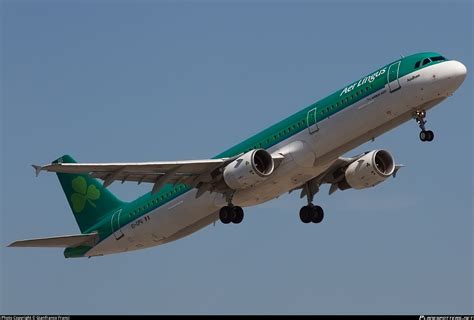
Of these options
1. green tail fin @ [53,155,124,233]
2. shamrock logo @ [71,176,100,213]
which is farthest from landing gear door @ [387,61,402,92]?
shamrock logo @ [71,176,100,213]

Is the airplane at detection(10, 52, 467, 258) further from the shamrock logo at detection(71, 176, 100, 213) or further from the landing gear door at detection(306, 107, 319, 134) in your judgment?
the shamrock logo at detection(71, 176, 100, 213)

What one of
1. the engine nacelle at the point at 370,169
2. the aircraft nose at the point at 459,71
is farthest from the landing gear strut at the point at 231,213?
the aircraft nose at the point at 459,71

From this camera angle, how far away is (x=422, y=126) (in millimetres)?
44688

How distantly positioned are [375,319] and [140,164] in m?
13.7

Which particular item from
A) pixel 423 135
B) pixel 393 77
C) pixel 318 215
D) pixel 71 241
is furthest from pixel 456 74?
pixel 71 241

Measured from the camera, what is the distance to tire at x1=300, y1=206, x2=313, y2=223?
53.5 metres

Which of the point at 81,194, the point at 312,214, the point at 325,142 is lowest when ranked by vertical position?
the point at 325,142

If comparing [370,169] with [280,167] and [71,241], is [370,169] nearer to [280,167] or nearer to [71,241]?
[280,167]

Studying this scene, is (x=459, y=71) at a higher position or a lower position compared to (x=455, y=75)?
higher

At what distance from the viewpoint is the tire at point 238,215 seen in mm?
49219

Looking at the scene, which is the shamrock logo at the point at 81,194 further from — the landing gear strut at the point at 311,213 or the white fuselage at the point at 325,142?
the landing gear strut at the point at 311,213

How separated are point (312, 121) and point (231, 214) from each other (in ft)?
19.0

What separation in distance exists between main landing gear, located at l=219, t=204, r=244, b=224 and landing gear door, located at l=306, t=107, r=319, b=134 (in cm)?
527

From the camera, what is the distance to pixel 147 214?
53.0 metres
